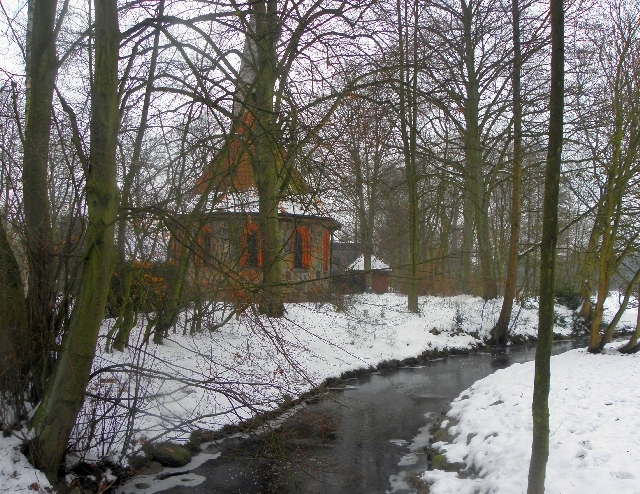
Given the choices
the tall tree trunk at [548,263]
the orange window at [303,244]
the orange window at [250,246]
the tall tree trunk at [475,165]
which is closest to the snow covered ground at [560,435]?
the tall tree trunk at [548,263]

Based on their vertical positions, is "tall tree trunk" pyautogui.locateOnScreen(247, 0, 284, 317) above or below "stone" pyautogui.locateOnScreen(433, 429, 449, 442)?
above

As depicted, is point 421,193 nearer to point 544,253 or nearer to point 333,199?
point 333,199

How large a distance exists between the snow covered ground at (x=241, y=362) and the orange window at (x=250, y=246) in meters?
1.17

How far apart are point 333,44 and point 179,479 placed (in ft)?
20.3

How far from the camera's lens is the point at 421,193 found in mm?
21984

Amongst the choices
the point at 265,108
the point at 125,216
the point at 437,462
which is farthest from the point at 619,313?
the point at 125,216

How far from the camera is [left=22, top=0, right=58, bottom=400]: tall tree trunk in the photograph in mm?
7480

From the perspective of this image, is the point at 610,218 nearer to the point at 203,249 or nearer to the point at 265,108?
the point at 265,108

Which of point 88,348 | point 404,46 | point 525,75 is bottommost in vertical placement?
point 88,348

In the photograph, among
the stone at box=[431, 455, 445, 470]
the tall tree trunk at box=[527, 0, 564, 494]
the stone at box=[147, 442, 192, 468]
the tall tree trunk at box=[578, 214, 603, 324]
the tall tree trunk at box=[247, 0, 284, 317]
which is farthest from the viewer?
the tall tree trunk at box=[578, 214, 603, 324]

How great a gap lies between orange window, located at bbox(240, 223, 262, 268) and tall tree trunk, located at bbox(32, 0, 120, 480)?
321cm

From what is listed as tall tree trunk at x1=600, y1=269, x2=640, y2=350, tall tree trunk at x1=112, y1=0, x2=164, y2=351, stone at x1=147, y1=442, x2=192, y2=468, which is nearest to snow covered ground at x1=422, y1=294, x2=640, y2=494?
tall tree trunk at x1=600, y1=269, x2=640, y2=350

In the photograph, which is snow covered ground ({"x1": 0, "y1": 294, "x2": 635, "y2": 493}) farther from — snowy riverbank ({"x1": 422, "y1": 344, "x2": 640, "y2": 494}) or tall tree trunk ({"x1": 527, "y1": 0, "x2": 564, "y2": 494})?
tall tree trunk ({"x1": 527, "y1": 0, "x2": 564, "y2": 494})

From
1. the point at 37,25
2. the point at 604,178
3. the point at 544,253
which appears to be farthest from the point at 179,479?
the point at 604,178
